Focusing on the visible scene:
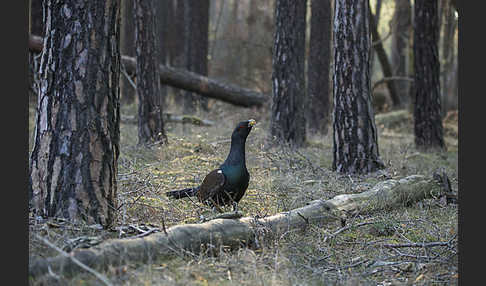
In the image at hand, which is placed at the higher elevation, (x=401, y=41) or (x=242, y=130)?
(x=401, y=41)

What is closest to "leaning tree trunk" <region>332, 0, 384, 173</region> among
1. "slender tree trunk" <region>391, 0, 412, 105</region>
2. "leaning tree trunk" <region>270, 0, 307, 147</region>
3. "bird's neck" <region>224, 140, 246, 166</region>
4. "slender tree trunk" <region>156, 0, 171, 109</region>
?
"leaning tree trunk" <region>270, 0, 307, 147</region>

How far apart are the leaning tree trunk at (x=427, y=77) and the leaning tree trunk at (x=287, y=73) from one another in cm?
284

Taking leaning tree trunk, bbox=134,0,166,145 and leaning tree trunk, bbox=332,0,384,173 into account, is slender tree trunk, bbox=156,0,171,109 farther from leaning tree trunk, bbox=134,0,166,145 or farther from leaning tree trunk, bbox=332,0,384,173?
leaning tree trunk, bbox=332,0,384,173

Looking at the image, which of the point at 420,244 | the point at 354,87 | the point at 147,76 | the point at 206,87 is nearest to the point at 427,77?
the point at 354,87

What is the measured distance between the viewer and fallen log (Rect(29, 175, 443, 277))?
303 centimetres

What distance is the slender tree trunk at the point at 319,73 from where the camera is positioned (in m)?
13.3

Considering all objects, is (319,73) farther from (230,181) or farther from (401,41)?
(230,181)

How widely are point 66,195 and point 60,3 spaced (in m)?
1.48

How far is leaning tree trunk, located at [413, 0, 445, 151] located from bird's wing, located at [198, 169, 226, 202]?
703cm

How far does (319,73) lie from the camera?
43.6 feet

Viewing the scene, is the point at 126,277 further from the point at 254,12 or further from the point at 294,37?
the point at 254,12

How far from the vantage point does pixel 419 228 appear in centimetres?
479

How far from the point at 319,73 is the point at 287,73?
394cm

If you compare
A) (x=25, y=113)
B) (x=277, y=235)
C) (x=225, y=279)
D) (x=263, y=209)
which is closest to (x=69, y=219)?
(x=25, y=113)
